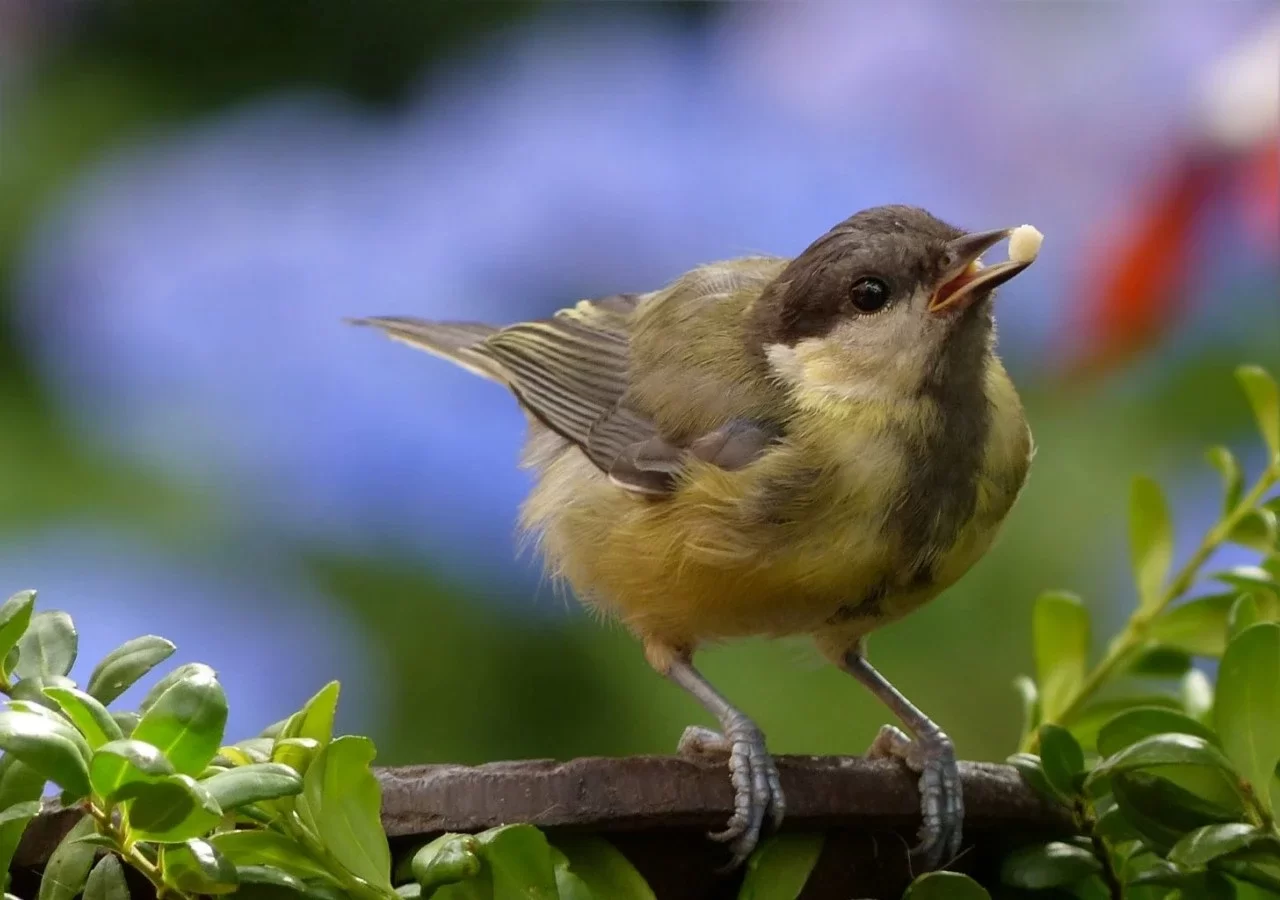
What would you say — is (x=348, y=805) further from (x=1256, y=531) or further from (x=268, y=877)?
(x=1256, y=531)

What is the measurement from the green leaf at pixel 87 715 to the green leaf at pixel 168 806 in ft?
0.10

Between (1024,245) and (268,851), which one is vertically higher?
(1024,245)

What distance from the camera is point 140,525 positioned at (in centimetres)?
A: 188

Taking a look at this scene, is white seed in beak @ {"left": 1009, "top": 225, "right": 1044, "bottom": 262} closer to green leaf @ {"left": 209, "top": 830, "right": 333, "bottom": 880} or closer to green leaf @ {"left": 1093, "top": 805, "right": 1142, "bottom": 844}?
green leaf @ {"left": 1093, "top": 805, "right": 1142, "bottom": 844}

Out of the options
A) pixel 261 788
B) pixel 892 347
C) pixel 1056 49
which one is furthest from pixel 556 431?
pixel 1056 49

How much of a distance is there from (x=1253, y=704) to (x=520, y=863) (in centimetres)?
30

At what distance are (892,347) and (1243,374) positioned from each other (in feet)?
0.94

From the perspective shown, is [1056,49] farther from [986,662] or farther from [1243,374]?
[1243,374]

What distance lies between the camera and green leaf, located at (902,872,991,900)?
1.78ft

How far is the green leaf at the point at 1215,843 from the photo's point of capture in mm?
533

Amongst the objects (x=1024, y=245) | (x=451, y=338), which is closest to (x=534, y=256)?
(x=451, y=338)

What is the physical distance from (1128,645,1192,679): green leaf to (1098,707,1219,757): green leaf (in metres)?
0.16

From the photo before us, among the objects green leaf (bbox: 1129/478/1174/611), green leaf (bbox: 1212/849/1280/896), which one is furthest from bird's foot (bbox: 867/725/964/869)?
green leaf (bbox: 1129/478/1174/611)

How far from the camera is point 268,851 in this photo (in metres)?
0.50
